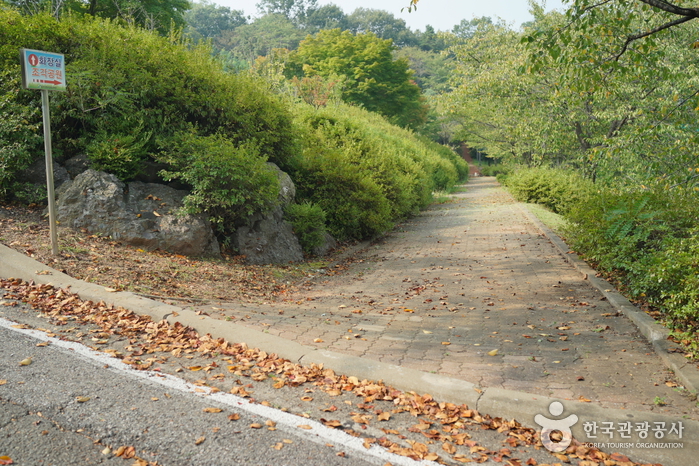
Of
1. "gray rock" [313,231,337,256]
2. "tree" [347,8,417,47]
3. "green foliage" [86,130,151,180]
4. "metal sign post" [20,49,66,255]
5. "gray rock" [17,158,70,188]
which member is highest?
"tree" [347,8,417,47]

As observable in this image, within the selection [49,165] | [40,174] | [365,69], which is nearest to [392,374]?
[49,165]

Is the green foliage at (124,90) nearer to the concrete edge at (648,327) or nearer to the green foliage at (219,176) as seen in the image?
the green foliage at (219,176)

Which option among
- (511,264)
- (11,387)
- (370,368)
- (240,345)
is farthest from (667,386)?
(511,264)

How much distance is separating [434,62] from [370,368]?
317 feet

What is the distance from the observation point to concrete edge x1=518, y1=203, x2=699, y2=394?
13.4 feet

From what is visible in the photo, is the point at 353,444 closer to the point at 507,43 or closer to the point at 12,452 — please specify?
the point at 12,452

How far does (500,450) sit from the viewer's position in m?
3.11

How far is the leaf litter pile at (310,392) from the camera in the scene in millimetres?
3096

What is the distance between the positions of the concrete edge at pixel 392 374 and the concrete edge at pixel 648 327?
923 millimetres

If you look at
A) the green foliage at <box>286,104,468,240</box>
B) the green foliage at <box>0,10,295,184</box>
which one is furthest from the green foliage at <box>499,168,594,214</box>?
the green foliage at <box>0,10,295,184</box>

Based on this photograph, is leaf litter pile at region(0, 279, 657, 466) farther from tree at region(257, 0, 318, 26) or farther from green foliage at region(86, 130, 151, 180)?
tree at region(257, 0, 318, 26)

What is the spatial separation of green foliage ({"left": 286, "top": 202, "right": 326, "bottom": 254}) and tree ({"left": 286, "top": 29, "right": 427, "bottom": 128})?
107 feet

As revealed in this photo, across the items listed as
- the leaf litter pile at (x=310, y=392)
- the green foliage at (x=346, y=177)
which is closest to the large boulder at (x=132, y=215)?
the leaf litter pile at (x=310, y=392)

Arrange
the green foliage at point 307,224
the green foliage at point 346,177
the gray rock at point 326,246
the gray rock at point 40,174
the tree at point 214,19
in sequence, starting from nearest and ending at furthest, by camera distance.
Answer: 1. the gray rock at point 40,174
2. the green foliage at point 307,224
3. the gray rock at point 326,246
4. the green foliage at point 346,177
5. the tree at point 214,19
